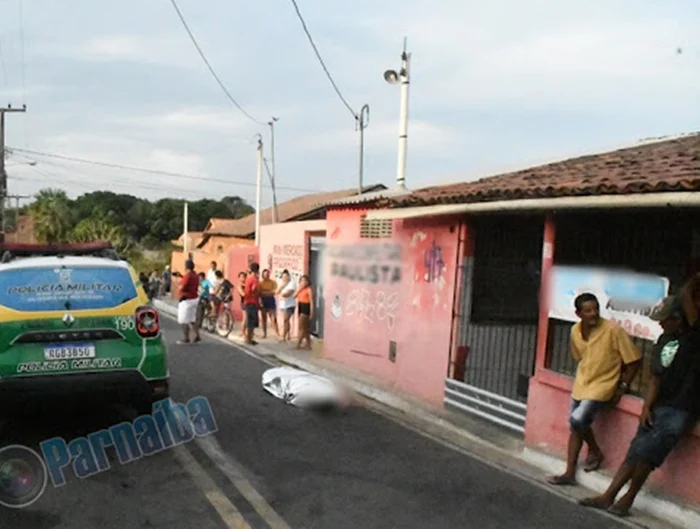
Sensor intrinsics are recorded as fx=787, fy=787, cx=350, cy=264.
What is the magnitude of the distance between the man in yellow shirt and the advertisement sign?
9.1 inches

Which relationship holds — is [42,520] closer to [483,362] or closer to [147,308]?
[147,308]

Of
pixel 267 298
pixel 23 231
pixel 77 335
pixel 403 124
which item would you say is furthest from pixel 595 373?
pixel 23 231

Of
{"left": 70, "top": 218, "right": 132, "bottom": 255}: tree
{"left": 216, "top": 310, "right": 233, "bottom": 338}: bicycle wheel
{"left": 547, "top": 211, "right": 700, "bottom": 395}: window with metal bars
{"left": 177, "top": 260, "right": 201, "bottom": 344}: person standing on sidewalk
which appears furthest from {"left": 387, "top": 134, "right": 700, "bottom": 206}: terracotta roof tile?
{"left": 70, "top": 218, "right": 132, "bottom": 255}: tree

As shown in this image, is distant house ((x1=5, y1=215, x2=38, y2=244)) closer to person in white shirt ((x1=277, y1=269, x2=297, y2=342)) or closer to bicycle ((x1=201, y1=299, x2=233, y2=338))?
bicycle ((x1=201, y1=299, x2=233, y2=338))

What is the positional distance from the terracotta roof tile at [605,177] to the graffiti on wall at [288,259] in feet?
23.9

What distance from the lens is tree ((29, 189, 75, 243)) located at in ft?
195

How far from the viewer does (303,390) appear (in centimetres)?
A: 938

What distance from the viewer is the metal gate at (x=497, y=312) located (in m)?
9.41

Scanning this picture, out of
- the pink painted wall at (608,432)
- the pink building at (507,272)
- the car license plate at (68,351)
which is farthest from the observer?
the car license plate at (68,351)

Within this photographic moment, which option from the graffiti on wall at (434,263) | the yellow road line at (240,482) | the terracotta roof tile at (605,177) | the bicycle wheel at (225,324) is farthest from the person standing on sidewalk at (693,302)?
the bicycle wheel at (225,324)

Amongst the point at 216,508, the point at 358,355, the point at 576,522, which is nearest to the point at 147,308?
the point at 216,508

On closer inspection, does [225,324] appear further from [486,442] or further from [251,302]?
[486,442]

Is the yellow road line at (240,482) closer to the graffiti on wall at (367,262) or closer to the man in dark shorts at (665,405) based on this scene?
the man in dark shorts at (665,405)

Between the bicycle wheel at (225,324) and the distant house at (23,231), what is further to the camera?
the distant house at (23,231)
